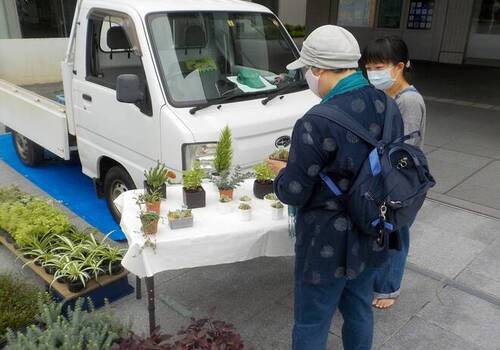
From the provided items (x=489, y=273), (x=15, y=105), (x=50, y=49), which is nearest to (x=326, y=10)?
(x=50, y=49)

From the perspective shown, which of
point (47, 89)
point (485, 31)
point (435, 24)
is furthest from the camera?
point (435, 24)

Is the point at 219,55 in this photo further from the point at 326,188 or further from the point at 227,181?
the point at 326,188

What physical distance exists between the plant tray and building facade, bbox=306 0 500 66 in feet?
37.9

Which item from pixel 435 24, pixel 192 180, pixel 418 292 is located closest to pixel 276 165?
pixel 192 180

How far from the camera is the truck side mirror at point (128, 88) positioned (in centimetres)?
331

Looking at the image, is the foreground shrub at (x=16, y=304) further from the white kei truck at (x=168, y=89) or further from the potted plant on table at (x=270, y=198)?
the potted plant on table at (x=270, y=198)

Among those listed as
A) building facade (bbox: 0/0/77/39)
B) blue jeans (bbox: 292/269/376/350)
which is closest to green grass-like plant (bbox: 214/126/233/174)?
blue jeans (bbox: 292/269/376/350)

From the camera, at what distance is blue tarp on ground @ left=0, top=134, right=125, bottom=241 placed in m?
4.50

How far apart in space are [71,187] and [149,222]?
11.2 feet

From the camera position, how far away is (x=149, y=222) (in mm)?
2348

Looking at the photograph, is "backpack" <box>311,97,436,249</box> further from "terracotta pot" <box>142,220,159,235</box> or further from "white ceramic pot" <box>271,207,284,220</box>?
"terracotta pot" <box>142,220,159,235</box>

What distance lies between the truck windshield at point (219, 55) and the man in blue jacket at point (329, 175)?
1.55m

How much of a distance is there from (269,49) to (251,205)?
7.28ft

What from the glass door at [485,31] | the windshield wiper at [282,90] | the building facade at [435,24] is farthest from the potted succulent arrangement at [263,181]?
the glass door at [485,31]
